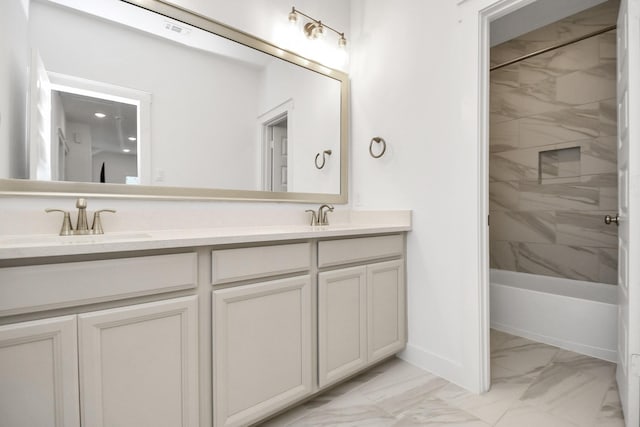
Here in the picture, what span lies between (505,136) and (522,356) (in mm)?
2027

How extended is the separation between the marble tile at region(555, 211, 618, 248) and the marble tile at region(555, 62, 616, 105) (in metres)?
0.94

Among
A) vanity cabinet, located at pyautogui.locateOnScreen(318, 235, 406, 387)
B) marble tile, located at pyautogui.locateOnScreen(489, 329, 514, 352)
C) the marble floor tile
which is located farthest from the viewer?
marble tile, located at pyautogui.locateOnScreen(489, 329, 514, 352)

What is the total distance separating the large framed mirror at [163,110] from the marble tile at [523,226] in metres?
1.96

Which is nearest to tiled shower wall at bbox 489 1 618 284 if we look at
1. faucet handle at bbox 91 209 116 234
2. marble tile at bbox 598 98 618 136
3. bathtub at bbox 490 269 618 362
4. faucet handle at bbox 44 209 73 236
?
marble tile at bbox 598 98 618 136

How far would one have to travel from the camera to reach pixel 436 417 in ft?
4.74

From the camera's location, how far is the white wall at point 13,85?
3.93 feet

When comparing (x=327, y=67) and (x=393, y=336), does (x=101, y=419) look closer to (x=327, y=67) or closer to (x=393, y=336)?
(x=393, y=336)

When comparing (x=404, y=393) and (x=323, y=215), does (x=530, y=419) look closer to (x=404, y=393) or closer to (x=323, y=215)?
(x=404, y=393)

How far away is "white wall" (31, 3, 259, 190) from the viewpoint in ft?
4.39

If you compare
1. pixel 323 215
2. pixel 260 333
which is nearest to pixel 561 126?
pixel 323 215

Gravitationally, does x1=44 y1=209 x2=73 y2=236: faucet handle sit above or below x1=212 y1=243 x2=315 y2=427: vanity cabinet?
above

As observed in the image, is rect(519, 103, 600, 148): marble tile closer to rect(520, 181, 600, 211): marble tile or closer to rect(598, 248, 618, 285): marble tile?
rect(520, 181, 600, 211): marble tile

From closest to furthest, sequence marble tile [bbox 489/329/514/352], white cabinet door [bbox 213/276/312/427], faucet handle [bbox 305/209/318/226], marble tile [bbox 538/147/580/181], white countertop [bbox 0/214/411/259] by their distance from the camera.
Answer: white countertop [bbox 0/214/411/259]
white cabinet door [bbox 213/276/312/427]
faucet handle [bbox 305/209/318/226]
marble tile [bbox 489/329/514/352]
marble tile [bbox 538/147/580/181]

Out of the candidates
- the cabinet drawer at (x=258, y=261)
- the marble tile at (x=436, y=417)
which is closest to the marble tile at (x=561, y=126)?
the marble tile at (x=436, y=417)
